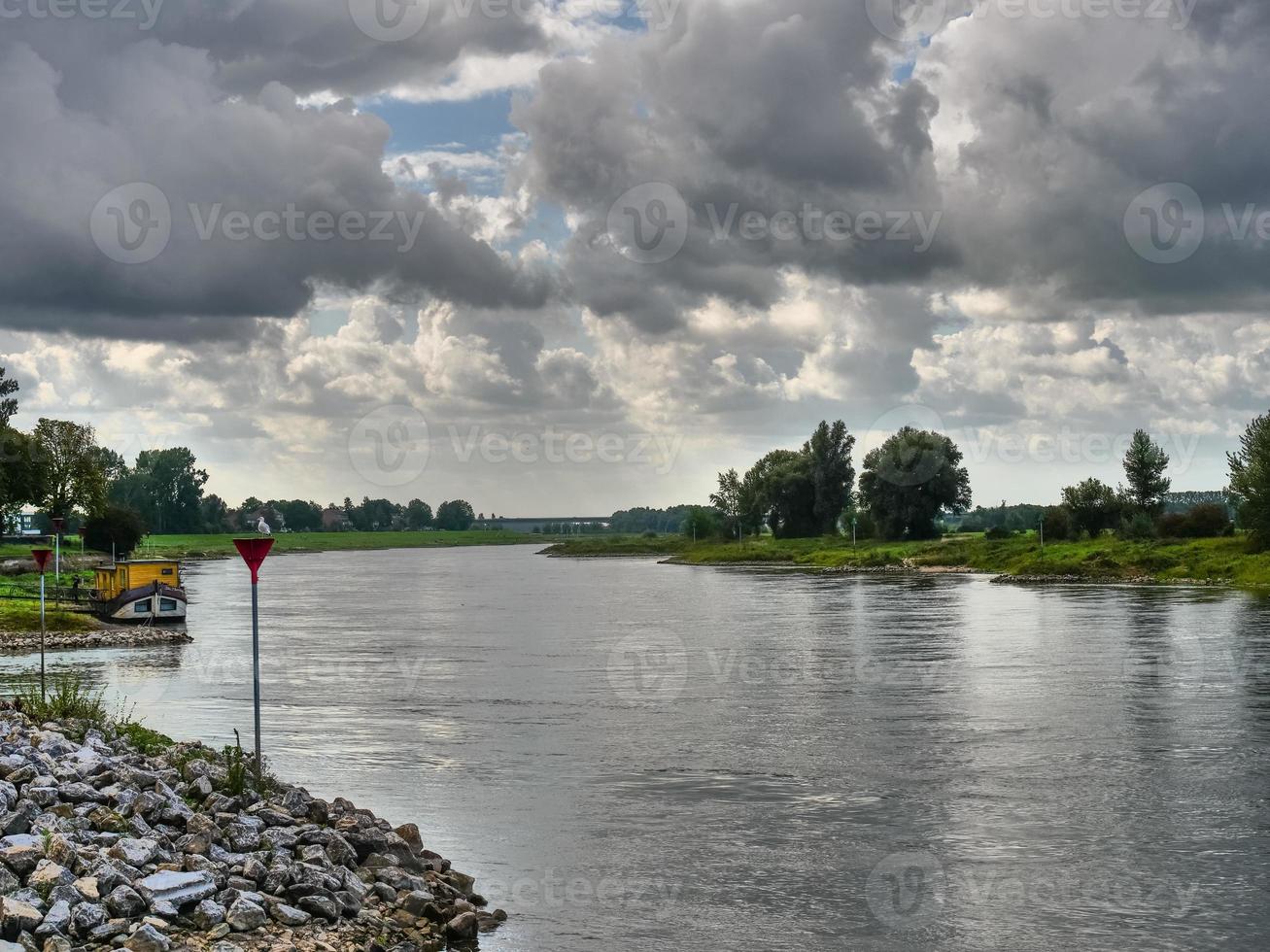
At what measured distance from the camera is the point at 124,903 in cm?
1205

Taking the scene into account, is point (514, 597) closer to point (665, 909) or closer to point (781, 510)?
point (665, 909)

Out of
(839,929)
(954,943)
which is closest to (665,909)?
(839,929)

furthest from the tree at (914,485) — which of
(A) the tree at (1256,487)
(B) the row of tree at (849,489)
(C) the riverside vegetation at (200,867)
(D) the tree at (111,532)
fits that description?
(C) the riverside vegetation at (200,867)

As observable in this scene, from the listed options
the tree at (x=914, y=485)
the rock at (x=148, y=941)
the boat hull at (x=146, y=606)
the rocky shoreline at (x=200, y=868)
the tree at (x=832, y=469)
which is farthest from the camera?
the tree at (x=832, y=469)

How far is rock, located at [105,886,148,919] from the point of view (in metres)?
12.0

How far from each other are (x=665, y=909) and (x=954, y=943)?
350 centimetres

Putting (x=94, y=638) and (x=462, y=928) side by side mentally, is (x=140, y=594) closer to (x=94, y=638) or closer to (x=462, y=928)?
(x=94, y=638)

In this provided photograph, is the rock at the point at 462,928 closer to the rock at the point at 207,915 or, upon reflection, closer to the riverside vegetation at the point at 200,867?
the riverside vegetation at the point at 200,867

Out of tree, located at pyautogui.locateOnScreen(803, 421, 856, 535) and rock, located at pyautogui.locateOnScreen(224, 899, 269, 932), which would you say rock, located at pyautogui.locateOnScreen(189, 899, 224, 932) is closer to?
rock, located at pyautogui.locateOnScreen(224, 899, 269, 932)

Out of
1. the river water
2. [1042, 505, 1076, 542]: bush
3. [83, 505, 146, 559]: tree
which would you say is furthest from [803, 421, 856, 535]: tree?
the river water

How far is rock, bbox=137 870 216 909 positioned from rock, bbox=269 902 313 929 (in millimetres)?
685

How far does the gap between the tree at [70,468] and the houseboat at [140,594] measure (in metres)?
39.2

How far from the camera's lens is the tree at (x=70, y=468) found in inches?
3895

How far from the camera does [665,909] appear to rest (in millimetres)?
15234
